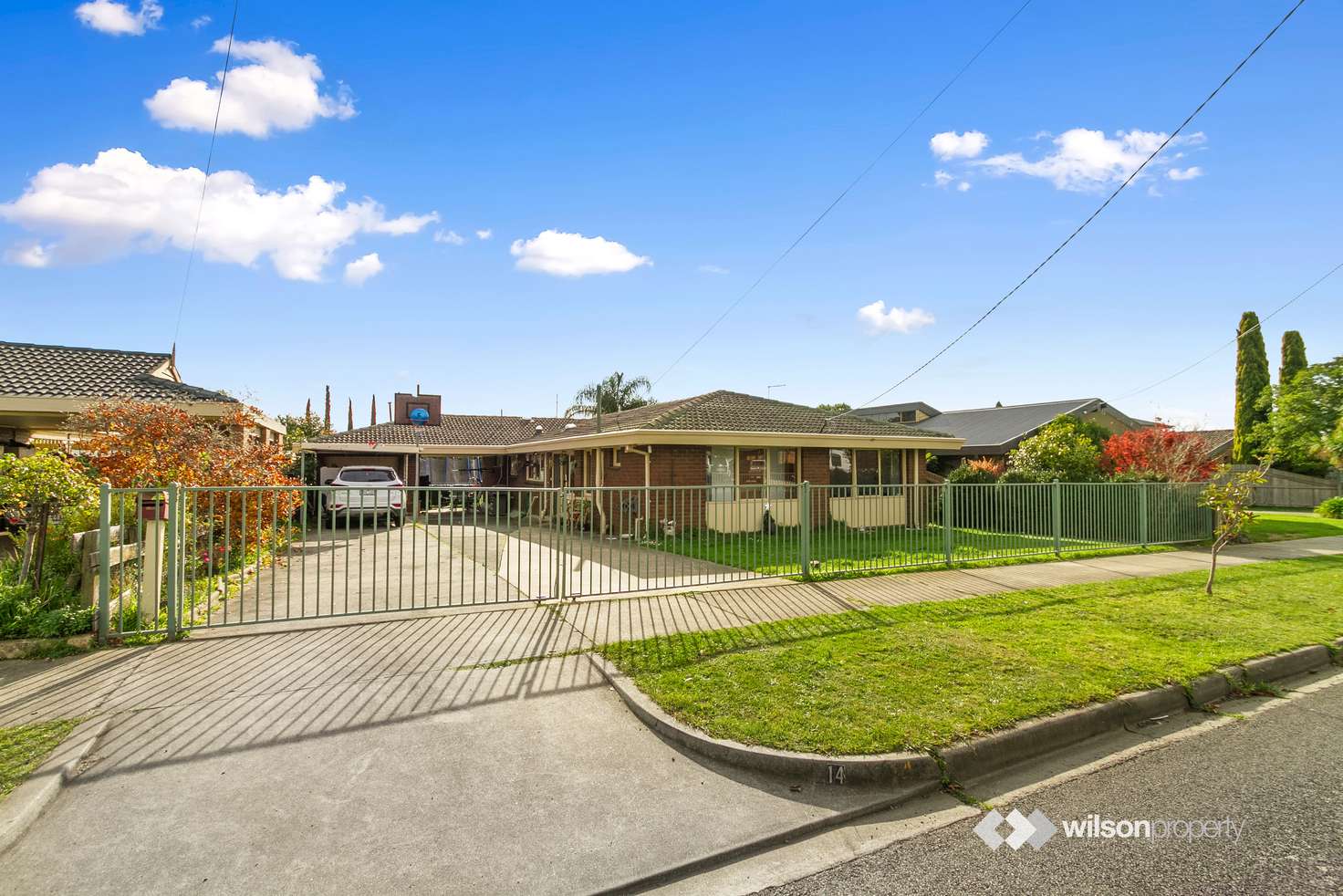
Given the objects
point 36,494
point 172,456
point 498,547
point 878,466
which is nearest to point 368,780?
point 498,547

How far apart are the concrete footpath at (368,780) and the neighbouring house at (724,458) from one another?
7.23 metres

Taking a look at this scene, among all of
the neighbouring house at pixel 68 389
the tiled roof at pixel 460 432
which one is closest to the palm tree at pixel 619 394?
the tiled roof at pixel 460 432

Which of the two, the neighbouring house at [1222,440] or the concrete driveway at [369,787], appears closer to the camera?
the concrete driveway at [369,787]

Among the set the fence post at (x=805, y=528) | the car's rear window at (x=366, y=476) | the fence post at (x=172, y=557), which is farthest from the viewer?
the car's rear window at (x=366, y=476)

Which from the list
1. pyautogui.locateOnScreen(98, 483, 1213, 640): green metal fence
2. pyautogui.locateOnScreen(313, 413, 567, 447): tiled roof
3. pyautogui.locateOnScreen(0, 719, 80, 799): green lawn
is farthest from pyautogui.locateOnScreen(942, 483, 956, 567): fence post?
pyautogui.locateOnScreen(313, 413, 567, 447): tiled roof

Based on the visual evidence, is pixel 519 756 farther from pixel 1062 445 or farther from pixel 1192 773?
pixel 1062 445

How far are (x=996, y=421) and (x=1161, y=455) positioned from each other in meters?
12.0

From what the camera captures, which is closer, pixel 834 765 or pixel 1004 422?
pixel 834 765

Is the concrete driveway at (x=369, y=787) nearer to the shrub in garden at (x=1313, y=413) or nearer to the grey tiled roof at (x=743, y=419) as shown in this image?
the grey tiled roof at (x=743, y=419)

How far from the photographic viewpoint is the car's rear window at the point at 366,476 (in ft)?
63.0

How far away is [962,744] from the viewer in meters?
3.88

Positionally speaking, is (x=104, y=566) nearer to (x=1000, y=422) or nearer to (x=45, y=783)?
(x=45, y=783)

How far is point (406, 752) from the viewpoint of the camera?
12.8 feet

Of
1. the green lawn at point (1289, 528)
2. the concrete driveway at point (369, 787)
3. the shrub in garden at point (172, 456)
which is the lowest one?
the green lawn at point (1289, 528)
